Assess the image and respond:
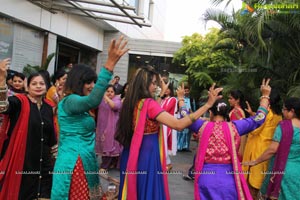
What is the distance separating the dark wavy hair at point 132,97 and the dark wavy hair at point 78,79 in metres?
0.36

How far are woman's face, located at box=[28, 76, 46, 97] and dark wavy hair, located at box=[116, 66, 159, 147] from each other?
768 mm

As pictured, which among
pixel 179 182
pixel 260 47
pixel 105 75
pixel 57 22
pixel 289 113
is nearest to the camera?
pixel 105 75

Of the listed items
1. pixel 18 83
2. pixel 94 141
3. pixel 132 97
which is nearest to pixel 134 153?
pixel 94 141

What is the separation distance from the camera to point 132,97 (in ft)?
9.55

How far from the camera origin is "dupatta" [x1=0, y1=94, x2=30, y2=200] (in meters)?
2.88

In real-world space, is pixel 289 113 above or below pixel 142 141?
above

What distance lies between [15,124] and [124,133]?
2.99ft

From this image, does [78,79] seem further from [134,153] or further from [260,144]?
[260,144]

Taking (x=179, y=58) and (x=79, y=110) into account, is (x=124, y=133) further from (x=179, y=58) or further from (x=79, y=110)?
(x=179, y=58)

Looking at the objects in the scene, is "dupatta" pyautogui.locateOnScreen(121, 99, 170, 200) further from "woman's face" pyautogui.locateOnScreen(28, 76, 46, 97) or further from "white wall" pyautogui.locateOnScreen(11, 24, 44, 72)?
"white wall" pyautogui.locateOnScreen(11, 24, 44, 72)

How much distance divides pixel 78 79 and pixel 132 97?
48cm

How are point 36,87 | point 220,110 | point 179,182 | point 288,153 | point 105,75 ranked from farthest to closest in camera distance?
point 179,182 < point 288,153 < point 220,110 < point 36,87 < point 105,75

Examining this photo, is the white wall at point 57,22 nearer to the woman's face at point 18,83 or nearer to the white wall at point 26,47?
the white wall at point 26,47

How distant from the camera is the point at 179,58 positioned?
1499 centimetres
